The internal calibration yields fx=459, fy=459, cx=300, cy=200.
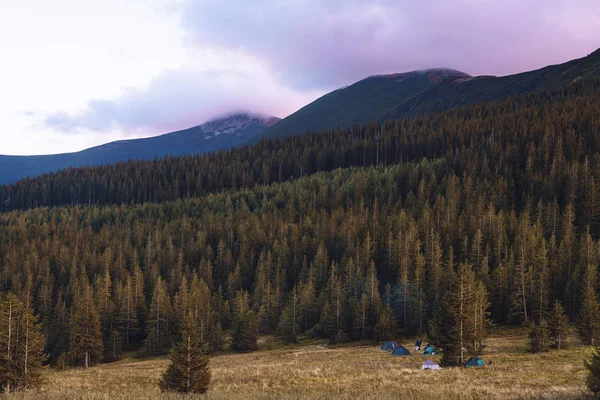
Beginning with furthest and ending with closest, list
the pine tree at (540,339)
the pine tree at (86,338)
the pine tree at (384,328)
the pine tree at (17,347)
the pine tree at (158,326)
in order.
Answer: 1. the pine tree at (158,326)
2. the pine tree at (86,338)
3. the pine tree at (384,328)
4. the pine tree at (540,339)
5. the pine tree at (17,347)

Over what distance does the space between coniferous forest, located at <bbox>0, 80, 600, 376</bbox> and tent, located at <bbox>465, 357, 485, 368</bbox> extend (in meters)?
1.57

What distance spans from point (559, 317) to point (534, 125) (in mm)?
130522

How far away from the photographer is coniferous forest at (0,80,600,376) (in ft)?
232

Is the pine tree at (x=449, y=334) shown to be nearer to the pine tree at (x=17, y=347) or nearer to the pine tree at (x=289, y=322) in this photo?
the pine tree at (x=17, y=347)

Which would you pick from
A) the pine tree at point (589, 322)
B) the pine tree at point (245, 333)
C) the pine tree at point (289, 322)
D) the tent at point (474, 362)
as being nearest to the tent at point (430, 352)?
the tent at point (474, 362)

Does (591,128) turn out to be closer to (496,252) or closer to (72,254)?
(496,252)

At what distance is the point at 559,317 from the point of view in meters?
48.5

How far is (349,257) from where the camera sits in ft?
309

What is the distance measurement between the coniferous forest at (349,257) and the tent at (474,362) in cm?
→ 157

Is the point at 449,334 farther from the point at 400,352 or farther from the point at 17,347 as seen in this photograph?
the point at 17,347

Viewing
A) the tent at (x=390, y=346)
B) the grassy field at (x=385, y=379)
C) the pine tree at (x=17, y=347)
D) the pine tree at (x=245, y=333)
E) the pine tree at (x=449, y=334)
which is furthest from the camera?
the pine tree at (x=245, y=333)

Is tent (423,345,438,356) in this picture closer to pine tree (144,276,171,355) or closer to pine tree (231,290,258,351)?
pine tree (231,290,258,351)

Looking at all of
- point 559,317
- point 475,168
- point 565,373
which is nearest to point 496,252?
point 559,317

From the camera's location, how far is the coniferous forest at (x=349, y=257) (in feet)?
232
